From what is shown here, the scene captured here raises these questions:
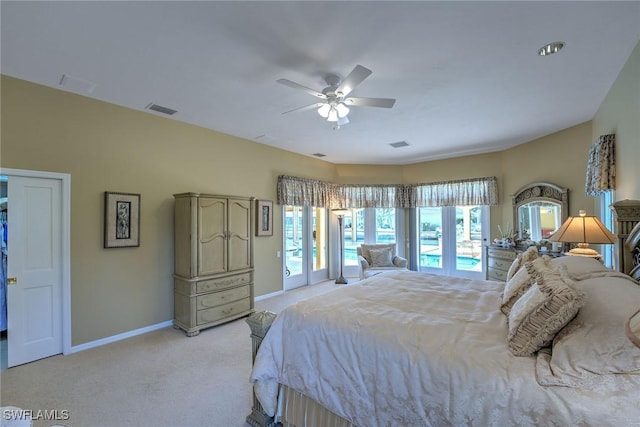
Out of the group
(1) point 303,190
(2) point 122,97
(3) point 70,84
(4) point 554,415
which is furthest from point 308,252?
(4) point 554,415

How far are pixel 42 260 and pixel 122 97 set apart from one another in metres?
2.00

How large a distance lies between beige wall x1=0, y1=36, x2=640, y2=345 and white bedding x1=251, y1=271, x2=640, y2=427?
224 centimetres

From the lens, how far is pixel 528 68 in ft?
8.89

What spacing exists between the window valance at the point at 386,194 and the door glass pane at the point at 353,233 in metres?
0.33

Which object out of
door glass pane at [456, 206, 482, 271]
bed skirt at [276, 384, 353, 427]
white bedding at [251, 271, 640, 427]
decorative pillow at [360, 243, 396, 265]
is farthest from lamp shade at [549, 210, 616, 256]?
decorative pillow at [360, 243, 396, 265]

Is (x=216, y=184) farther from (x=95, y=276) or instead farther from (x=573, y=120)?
(x=573, y=120)

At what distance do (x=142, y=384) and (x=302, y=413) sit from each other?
1686 mm

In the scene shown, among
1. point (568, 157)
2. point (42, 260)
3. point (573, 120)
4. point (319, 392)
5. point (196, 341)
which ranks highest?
point (573, 120)

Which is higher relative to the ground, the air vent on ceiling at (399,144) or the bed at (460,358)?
the air vent on ceiling at (399,144)

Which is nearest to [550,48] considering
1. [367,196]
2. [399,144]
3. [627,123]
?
[627,123]

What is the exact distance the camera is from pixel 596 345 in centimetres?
125

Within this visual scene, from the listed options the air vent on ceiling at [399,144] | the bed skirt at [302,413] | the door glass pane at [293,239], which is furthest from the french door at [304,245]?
the bed skirt at [302,413]

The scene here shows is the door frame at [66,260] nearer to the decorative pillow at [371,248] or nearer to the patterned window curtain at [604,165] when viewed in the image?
the decorative pillow at [371,248]

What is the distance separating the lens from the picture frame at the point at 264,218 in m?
5.31
